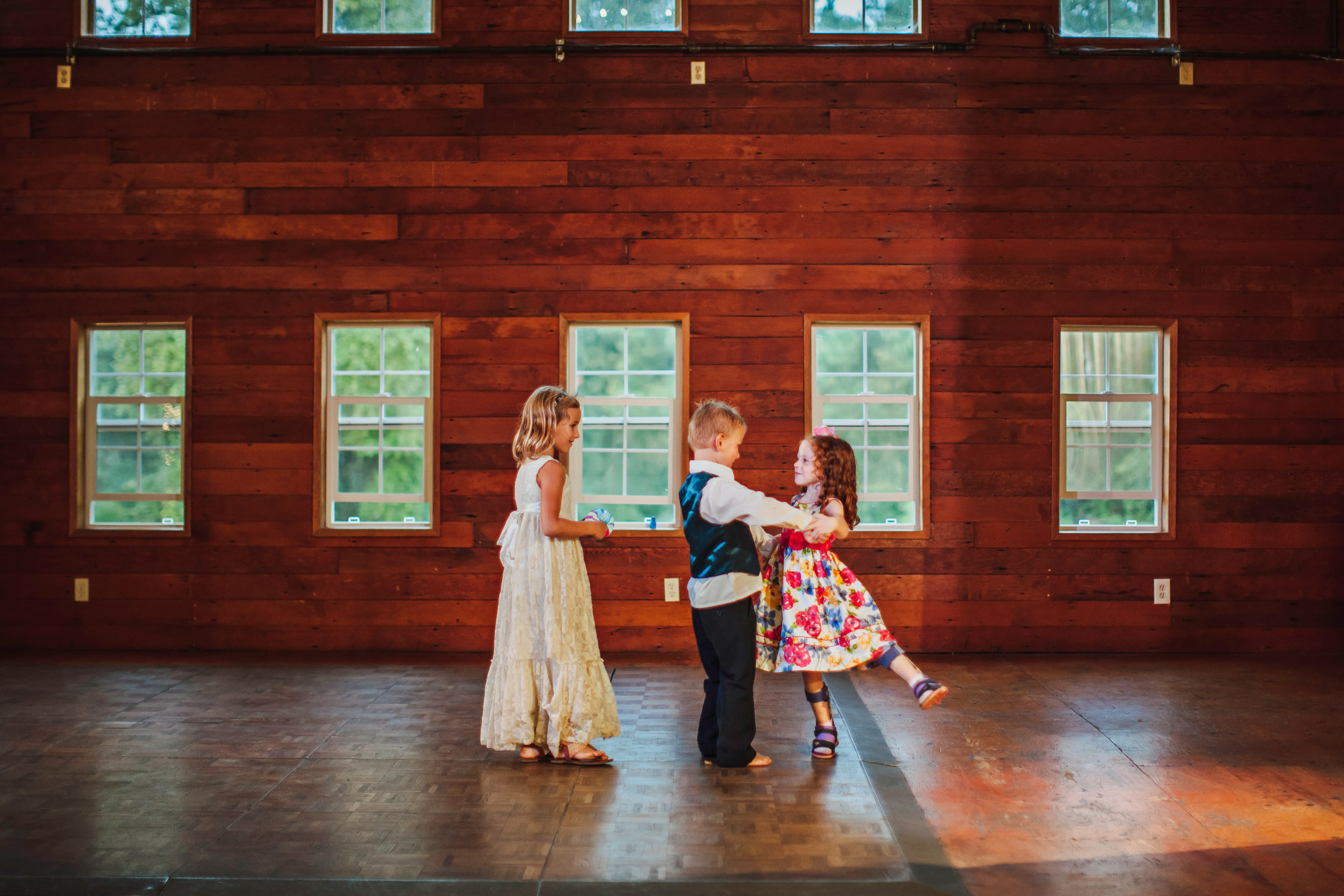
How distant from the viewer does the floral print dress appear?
152 inches

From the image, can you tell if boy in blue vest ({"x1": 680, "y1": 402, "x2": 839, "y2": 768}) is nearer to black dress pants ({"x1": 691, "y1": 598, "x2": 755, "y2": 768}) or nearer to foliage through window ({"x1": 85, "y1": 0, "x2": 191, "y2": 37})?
black dress pants ({"x1": 691, "y1": 598, "x2": 755, "y2": 768})

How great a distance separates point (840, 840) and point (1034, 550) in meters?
3.81

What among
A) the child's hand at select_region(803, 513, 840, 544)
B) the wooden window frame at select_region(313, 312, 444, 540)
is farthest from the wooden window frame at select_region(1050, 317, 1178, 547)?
the wooden window frame at select_region(313, 312, 444, 540)

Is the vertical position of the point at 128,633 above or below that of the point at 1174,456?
below

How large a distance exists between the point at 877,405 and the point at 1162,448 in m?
1.92

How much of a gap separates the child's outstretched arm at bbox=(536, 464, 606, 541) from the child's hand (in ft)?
2.67

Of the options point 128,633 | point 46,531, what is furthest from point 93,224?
point 128,633

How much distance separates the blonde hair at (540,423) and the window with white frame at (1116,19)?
4.76 metres

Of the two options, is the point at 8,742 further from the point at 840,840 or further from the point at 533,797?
the point at 840,840

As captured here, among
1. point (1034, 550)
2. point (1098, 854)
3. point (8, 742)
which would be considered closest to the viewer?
point (1098, 854)

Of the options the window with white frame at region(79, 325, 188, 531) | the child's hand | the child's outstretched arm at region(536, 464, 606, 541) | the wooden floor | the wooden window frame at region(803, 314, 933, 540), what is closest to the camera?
the wooden floor

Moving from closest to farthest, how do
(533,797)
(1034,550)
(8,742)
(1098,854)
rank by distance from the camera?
(1098,854), (533,797), (8,742), (1034,550)

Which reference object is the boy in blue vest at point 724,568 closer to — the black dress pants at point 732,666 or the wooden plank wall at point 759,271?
the black dress pants at point 732,666

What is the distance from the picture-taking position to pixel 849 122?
639 cm
